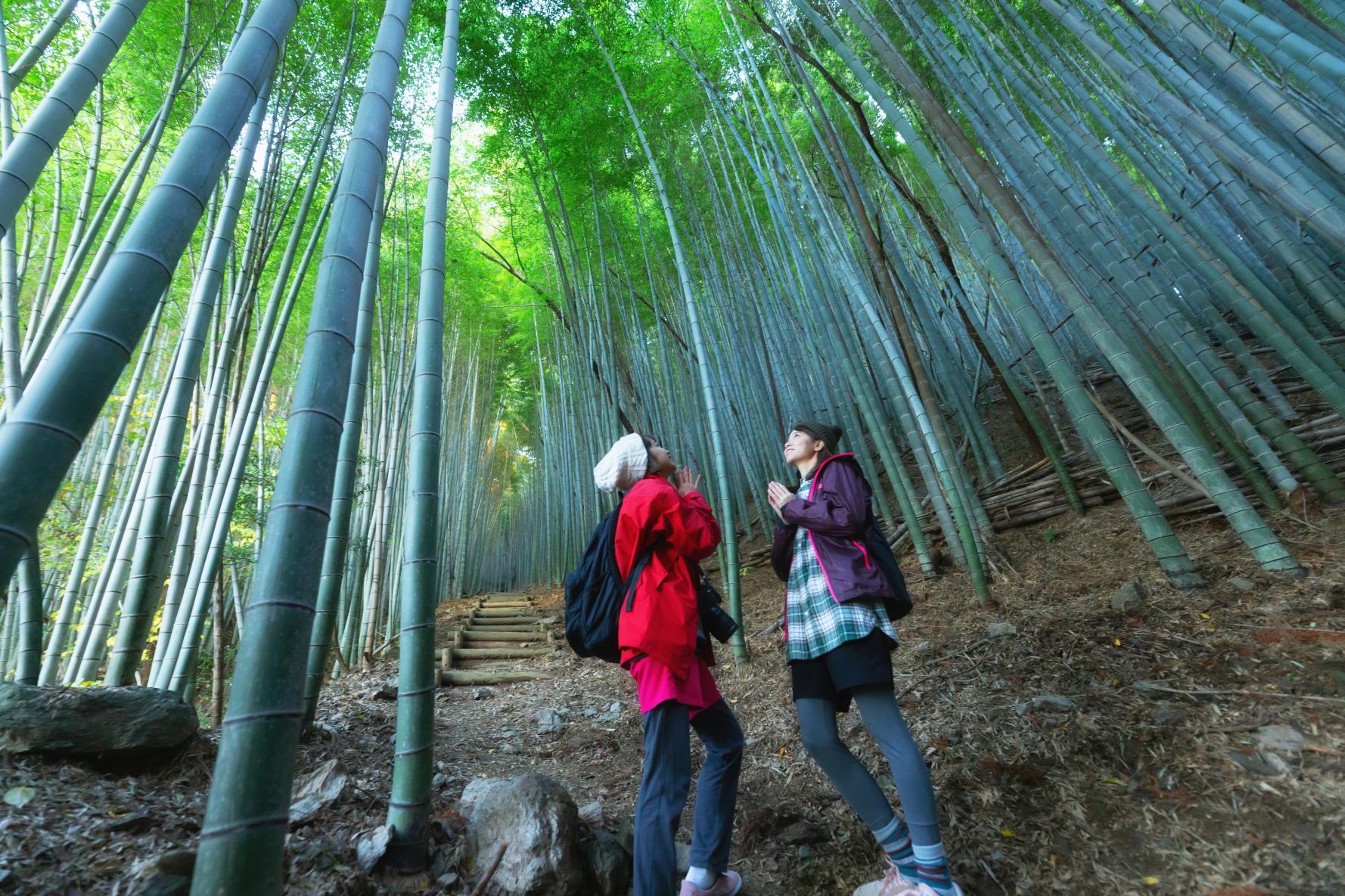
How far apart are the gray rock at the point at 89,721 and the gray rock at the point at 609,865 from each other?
1.10 m

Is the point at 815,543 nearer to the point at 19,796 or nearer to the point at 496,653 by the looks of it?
the point at 19,796

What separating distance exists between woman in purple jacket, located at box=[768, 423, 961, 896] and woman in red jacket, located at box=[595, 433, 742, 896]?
0.20m

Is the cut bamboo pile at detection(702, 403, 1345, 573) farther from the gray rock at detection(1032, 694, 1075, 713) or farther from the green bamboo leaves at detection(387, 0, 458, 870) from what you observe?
the green bamboo leaves at detection(387, 0, 458, 870)

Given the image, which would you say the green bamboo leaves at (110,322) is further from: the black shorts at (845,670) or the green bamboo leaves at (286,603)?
the black shorts at (845,670)

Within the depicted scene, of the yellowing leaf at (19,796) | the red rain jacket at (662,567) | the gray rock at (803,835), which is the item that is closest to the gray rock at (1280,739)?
the gray rock at (803,835)

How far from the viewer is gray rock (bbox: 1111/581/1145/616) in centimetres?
194

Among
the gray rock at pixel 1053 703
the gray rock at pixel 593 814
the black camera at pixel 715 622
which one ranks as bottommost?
the gray rock at pixel 593 814

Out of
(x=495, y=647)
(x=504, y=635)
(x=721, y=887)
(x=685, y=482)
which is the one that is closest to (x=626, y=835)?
(x=721, y=887)

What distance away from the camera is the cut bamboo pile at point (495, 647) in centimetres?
369

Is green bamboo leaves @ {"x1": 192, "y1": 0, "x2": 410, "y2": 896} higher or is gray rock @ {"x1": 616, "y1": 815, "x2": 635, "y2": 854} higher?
green bamboo leaves @ {"x1": 192, "y1": 0, "x2": 410, "y2": 896}

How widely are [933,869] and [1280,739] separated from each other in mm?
873

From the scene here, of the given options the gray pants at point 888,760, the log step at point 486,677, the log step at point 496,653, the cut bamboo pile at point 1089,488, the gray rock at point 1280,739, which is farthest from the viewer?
the log step at point 496,653

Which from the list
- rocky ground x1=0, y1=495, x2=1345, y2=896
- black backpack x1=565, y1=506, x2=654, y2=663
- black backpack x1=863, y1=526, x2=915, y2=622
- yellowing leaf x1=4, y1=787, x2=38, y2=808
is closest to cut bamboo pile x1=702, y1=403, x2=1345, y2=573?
rocky ground x1=0, y1=495, x2=1345, y2=896

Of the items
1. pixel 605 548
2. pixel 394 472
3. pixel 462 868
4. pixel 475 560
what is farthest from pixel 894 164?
pixel 475 560
